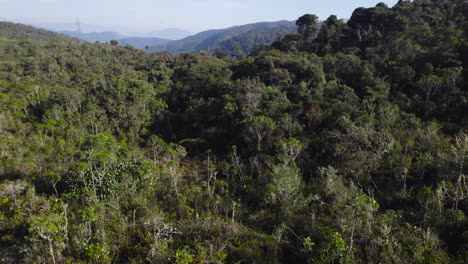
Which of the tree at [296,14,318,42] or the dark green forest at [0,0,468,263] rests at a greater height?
the tree at [296,14,318,42]

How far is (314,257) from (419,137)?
11.7 metres

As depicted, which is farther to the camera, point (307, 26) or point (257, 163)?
point (307, 26)

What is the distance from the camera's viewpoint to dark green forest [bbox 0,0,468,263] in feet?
38.9

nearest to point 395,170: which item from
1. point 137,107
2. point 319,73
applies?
A: point 319,73

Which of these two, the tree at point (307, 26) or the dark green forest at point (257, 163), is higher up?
the tree at point (307, 26)

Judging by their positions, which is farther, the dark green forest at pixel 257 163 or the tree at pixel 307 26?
the tree at pixel 307 26

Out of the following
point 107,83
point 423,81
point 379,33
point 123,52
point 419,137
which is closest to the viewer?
point 419,137

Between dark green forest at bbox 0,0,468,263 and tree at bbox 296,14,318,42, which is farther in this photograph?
tree at bbox 296,14,318,42

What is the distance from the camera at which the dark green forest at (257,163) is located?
38.9ft

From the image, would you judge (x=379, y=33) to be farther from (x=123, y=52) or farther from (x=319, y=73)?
(x=123, y=52)

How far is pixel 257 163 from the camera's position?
66.4ft

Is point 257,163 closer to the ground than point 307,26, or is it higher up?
closer to the ground

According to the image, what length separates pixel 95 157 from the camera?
16.3 metres

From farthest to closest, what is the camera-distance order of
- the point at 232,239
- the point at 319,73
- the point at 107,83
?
the point at 107,83 < the point at 319,73 < the point at 232,239
